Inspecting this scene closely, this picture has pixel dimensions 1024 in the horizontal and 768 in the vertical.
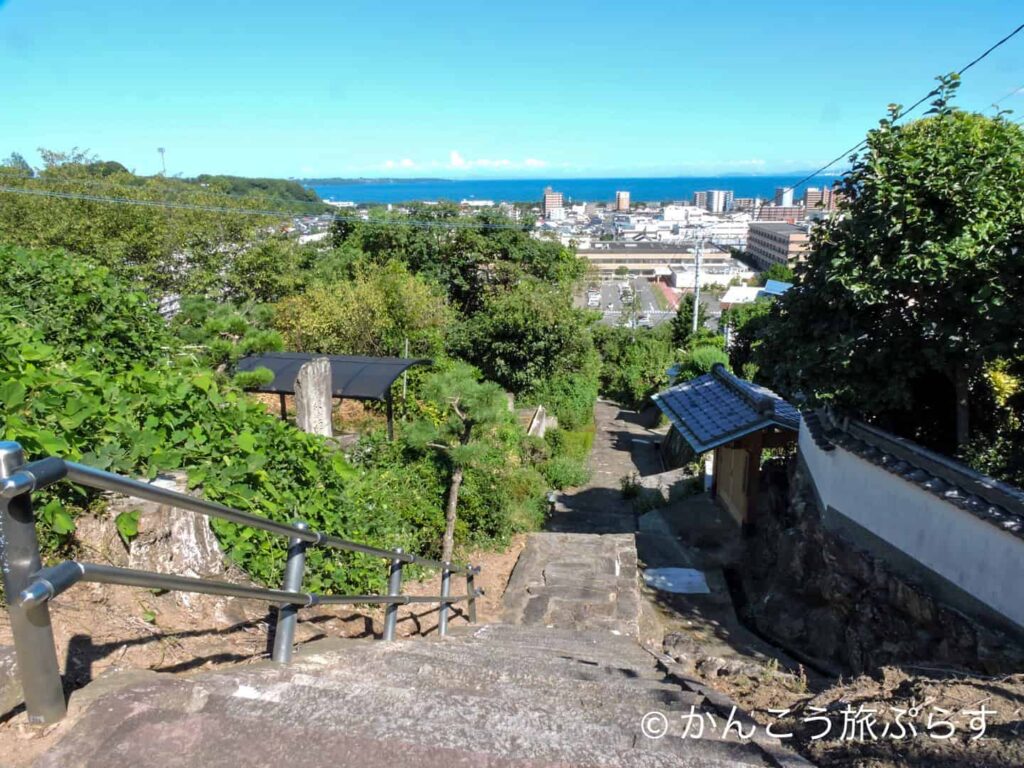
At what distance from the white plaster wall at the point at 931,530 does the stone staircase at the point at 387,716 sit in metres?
3.14

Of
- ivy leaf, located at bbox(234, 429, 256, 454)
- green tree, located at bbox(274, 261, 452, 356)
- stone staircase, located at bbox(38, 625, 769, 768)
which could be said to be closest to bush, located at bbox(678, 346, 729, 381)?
green tree, located at bbox(274, 261, 452, 356)

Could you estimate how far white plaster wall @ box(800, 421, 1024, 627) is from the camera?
17.3 ft

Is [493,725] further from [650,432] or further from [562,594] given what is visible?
[650,432]

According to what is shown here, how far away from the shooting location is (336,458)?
580cm

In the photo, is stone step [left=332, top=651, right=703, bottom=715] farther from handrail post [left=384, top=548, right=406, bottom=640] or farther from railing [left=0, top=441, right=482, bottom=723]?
railing [left=0, top=441, right=482, bottom=723]

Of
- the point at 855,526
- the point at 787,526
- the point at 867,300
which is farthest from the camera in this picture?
the point at 787,526

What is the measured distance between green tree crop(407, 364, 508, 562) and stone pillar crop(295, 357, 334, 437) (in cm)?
108

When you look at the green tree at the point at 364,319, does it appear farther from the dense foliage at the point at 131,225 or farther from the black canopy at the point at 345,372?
the black canopy at the point at 345,372

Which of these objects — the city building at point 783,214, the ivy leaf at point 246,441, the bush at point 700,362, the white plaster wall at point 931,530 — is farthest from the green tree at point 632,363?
the city building at point 783,214

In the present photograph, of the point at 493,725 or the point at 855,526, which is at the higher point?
the point at 493,725

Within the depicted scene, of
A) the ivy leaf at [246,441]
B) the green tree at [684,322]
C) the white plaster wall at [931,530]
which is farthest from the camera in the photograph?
the green tree at [684,322]

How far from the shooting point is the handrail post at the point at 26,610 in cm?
158

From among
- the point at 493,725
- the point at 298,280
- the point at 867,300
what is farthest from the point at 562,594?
the point at 298,280

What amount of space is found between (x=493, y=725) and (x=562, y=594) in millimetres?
6111
